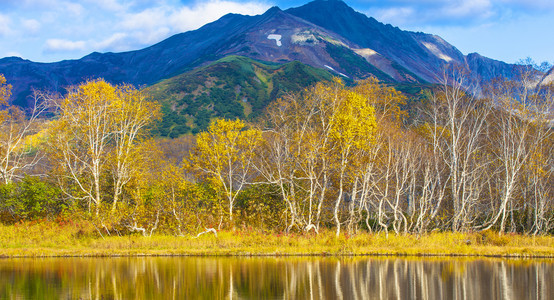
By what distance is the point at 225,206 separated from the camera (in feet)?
149

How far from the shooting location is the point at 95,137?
4716cm

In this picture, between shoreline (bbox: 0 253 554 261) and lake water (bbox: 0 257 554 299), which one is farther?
shoreline (bbox: 0 253 554 261)

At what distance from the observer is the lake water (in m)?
21.6

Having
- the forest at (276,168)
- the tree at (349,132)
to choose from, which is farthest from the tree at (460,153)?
the tree at (349,132)

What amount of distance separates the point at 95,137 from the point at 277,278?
28.2m

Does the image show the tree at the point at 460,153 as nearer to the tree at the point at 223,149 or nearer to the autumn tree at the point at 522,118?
the autumn tree at the point at 522,118

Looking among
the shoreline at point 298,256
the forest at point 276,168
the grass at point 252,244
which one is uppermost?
the forest at point 276,168

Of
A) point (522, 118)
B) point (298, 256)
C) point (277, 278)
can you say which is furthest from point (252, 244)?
point (522, 118)

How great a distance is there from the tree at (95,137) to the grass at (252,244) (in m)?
4.88

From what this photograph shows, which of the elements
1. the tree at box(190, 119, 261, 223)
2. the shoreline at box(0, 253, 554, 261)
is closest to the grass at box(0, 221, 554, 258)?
the shoreline at box(0, 253, 554, 261)

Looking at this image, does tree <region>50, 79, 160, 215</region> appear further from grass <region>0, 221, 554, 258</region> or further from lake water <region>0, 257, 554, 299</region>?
lake water <region>0, 257, 554, 299</region>

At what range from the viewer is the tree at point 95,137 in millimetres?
44875

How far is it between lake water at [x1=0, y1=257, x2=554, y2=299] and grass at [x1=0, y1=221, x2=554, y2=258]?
9.44 ft

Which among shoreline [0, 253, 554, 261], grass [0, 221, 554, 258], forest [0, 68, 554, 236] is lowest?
shoreline [0, 253, 554, 261]
